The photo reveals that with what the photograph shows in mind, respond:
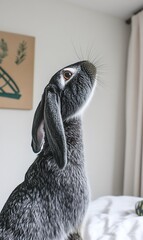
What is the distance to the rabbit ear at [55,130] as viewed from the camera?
1.42ft

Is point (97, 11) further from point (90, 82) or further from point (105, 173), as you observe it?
point (90, 82)

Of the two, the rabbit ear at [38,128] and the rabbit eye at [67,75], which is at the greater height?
the rabbit eye at [67,75]

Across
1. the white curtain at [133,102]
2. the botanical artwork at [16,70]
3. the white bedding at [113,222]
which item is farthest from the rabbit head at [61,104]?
the white curtain at [133,102]

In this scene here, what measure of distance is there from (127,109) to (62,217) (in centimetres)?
195

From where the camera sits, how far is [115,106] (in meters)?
2.37

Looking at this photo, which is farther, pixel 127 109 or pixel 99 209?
pixel 127 109

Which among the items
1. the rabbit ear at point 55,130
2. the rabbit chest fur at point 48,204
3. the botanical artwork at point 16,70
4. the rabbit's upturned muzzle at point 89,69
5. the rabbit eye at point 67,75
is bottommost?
the rabbit chest fur at point 48,204

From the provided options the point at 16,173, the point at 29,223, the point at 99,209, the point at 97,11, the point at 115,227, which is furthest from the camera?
the point at 97,11

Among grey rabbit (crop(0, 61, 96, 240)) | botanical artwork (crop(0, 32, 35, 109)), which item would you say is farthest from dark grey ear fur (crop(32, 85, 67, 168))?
botanical artwork (crop(0, 32, 35, 109))

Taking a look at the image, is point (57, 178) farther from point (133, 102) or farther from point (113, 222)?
point (133, 102)

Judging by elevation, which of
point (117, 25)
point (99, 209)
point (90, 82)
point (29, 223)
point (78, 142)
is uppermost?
point (117, 25)

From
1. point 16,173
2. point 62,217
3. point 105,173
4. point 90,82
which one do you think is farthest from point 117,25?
point 62,217

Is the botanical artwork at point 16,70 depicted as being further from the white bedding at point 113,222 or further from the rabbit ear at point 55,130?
the rabbit ear at point 55,130

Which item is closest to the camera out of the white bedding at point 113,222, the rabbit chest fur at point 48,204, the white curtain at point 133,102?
the rabbit chest fur at point 48,204
